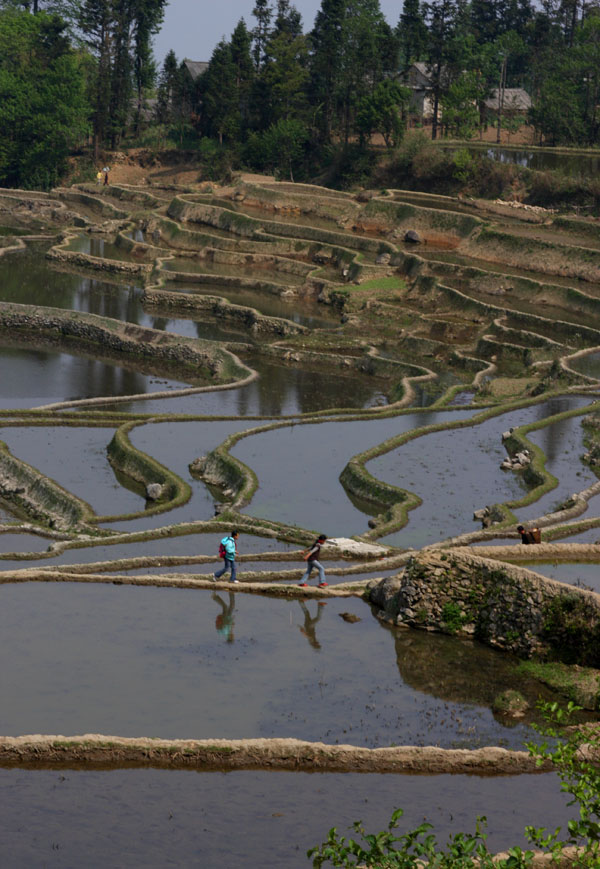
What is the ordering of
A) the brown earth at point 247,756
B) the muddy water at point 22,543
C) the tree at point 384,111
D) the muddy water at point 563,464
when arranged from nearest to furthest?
1. the brown earth at point 247,756
2. the muddy water at point 22,543
3. the muddy water at point 563,464
4. the tree at point 384,111

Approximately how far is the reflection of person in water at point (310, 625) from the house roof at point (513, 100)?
113884 millimetres

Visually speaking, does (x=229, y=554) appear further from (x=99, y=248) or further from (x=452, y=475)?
(x=99, y=248)

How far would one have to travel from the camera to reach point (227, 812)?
63.2 feet

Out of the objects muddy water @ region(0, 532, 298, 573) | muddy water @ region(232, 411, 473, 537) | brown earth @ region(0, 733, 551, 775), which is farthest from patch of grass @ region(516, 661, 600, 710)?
muddy water @ region(232, 411, 473, 537)

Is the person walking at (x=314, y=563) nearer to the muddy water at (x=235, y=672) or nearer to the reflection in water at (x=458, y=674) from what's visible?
the muddy water at (x=235, y=672)

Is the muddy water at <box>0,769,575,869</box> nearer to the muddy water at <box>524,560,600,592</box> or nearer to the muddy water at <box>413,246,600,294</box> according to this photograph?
the muddy water at <box>524,560,600,592</box>

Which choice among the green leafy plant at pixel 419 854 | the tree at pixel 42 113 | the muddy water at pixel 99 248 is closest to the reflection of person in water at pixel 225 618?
the green leafy plant at pixel 419 854

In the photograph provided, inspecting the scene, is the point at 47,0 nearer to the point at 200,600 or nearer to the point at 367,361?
the point at 367,361

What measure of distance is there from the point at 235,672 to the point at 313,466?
20495 millimetres

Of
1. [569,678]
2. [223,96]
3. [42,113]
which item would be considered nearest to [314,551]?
[569,678]

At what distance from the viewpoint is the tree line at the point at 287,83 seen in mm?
120875

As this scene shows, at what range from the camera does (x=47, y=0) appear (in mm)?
157750

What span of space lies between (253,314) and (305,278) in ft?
45.7

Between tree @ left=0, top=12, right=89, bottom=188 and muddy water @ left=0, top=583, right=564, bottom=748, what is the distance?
11051 centimetres
